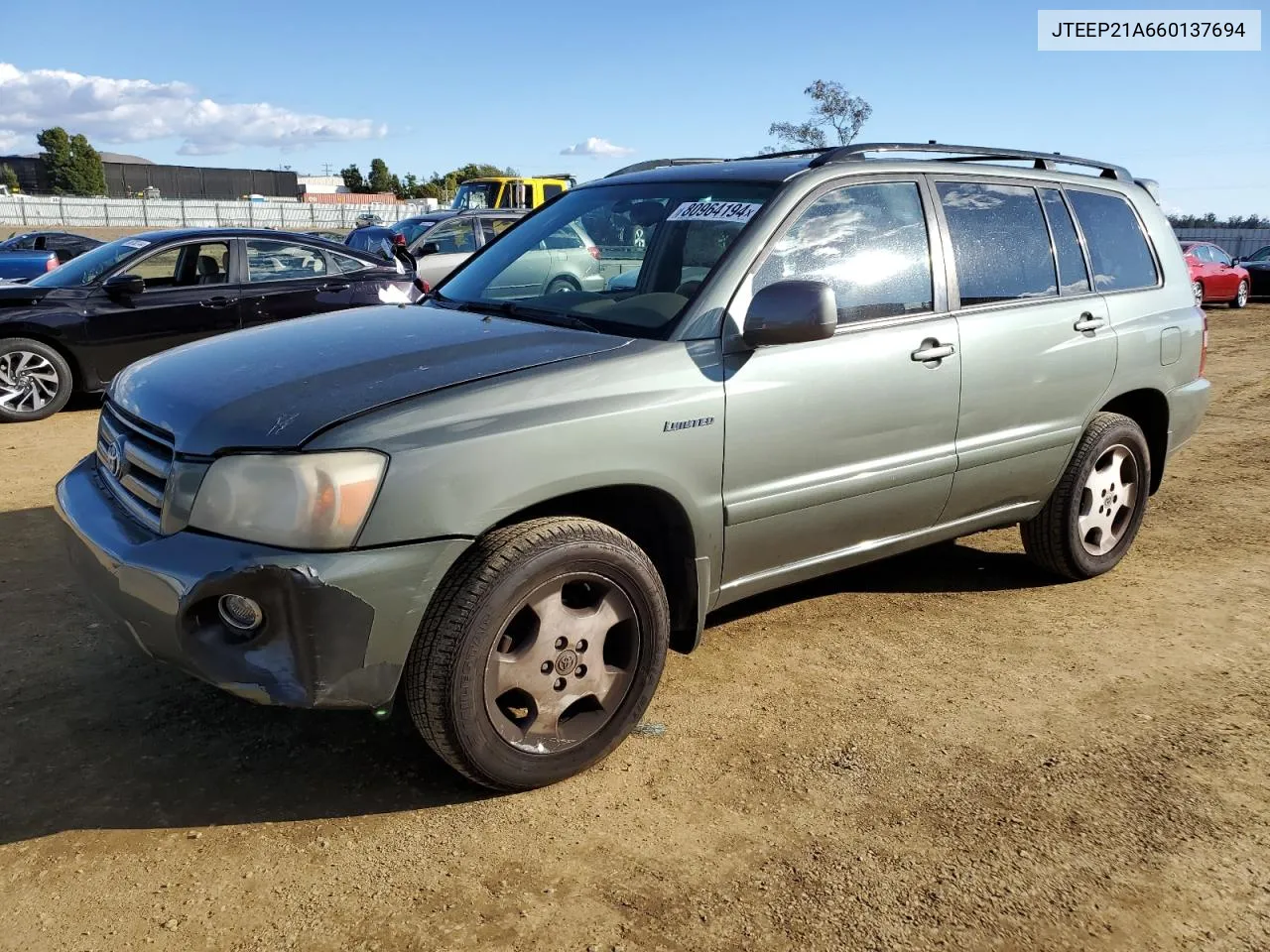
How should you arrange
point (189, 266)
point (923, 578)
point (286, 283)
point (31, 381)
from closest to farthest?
point (923, 578) → point (31, 381) → point (189, 266) → point (286, 283)

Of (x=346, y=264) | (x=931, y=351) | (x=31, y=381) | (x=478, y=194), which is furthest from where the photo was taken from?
(x=478, y=194)

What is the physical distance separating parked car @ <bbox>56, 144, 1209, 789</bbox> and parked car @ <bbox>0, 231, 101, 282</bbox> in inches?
532

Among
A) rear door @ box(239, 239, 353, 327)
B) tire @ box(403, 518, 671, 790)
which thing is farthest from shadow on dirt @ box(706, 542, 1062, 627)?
rear door @ box(239, 239, 353, 327)

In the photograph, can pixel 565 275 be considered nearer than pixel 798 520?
No

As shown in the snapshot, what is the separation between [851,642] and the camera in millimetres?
4047

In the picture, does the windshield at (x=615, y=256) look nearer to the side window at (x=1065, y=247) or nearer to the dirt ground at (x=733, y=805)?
the dirt ground at (x=733, y=805)

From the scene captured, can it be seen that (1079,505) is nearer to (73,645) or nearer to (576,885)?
(576,885)

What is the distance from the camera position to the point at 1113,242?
15.2 ft

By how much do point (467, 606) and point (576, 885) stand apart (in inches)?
29.4

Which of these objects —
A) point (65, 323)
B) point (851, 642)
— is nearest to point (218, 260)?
point (65, 323)

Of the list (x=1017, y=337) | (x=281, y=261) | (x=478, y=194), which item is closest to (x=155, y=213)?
(x=478, y=194)

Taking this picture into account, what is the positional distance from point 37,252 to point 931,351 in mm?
17878

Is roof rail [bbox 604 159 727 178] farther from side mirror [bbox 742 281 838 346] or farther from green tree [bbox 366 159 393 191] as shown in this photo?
green tree [bbox 366 159 393 191]

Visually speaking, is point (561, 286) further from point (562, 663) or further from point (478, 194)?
point (478, 194)
